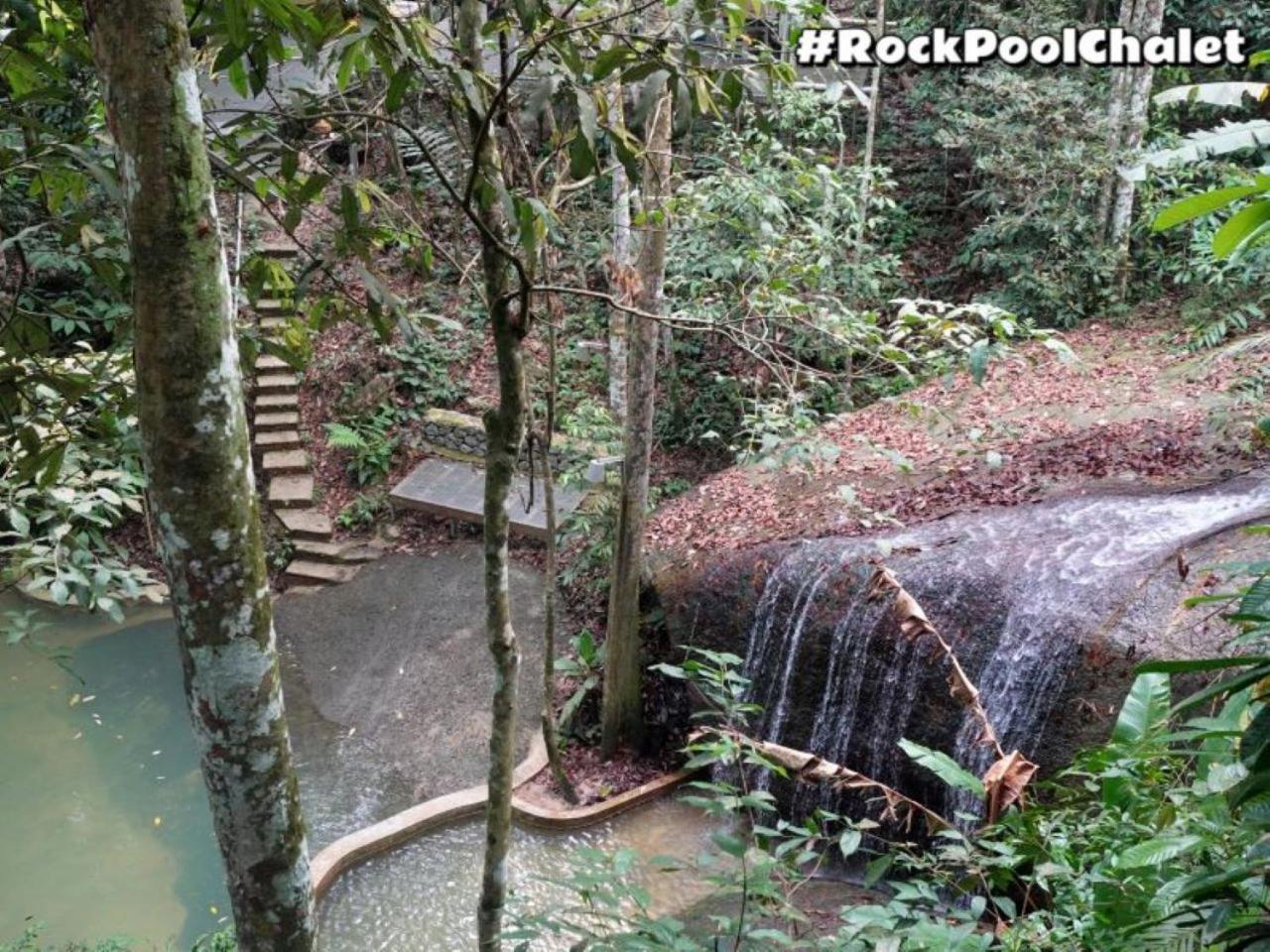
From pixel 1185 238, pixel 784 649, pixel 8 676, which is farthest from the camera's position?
pixel 1185 238

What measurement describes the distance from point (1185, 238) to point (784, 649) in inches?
243

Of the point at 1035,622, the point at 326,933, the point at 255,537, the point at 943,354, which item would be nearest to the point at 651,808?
the point at 326,933

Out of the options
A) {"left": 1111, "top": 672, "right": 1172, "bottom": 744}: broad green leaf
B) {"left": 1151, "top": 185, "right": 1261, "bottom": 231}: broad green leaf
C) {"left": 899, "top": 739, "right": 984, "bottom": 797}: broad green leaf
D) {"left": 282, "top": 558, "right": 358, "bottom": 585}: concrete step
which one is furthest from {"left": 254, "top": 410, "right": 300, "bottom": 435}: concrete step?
{"left": 1151, "top": 185, "right": 1261, "bottom": 231}: broad green leaf

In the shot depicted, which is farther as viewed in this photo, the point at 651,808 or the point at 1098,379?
the point at 1098,379

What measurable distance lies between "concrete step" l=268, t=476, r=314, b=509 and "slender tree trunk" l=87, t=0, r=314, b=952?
807 centimetres

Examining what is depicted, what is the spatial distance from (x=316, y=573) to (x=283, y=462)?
1.52 m

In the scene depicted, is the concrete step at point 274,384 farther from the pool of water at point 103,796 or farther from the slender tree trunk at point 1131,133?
the slender tree trunk at point 1131,133

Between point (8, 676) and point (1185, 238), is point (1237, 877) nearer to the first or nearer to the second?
point (8, 676)

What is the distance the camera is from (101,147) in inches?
97.6

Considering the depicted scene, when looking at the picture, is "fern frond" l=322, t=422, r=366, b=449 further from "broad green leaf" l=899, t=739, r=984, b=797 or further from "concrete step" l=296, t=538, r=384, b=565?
"broad green leaf" l=899, t=739, r=984, b=797

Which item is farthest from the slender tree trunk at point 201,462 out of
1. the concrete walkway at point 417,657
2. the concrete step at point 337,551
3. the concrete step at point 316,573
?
the concrete step at point 337,551

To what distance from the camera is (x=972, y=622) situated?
5.36 metres

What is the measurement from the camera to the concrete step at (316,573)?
29.0 feet

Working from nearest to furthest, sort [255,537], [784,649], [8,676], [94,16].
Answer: [94,16] < [255,537] < [784,649] < [8,676]
